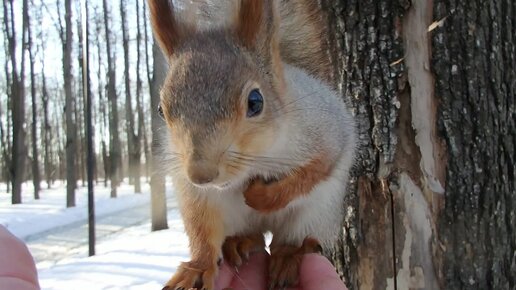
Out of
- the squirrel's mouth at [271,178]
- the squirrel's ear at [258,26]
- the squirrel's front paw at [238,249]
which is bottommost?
the squirrel's front paw at [238,249]

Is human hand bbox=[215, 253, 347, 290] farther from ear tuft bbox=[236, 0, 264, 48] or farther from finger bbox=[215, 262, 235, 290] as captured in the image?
ear tuft bbox=[236, 0, 264, 48]

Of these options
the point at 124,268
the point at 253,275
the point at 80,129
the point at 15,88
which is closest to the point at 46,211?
the point at 15,88

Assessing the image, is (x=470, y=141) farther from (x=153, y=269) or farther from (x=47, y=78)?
(x=47, y=78)

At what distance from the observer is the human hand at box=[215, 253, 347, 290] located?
0.99m

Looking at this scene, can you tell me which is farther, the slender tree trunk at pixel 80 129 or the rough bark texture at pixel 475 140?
the slender tree trunk at pixel 80 129

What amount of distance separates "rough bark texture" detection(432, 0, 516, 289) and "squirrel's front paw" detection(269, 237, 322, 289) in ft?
1.28

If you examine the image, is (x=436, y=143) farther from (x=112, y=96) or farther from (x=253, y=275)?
(x=112, y=96)

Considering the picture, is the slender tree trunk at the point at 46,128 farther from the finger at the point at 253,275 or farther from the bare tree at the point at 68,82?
the finger at the point at 253,275

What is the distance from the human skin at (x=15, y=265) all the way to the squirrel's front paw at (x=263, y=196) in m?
0.39

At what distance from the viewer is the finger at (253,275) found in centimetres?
106

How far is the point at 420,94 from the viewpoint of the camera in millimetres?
1335

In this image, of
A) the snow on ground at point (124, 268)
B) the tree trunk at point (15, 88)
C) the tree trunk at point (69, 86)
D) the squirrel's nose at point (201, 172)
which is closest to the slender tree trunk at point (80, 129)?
the tree trunk at point (69, 86)

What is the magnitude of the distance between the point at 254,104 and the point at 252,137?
2.1 inches

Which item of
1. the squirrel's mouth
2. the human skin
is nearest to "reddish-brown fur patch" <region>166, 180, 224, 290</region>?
the squirrel's mouth
